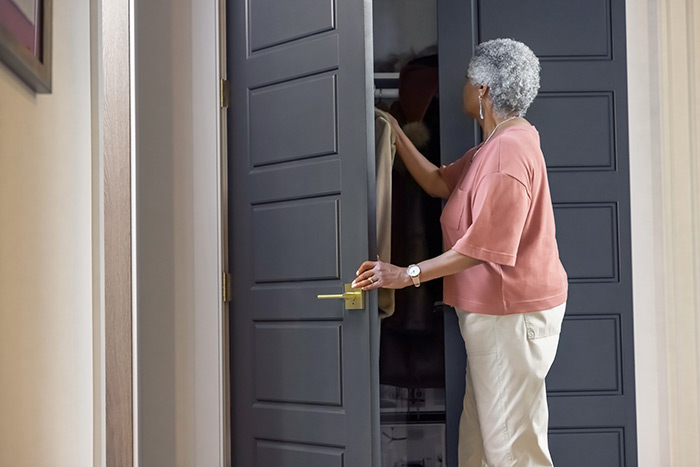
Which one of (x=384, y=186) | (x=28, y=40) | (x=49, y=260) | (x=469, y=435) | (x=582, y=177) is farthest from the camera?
(x=582, y=177)

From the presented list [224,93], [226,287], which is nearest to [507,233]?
[226,287]

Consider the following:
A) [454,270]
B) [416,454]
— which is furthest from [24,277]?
[416,454]

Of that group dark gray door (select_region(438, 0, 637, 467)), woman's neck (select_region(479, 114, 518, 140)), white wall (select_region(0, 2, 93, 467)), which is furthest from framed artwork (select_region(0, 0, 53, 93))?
dark gray door (select_region(438, 0, 637, 467))

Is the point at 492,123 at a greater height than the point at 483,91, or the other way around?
the point at 483,91

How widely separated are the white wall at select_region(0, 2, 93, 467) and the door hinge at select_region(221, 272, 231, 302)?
4.48 ft

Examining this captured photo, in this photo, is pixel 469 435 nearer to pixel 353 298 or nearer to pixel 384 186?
pixel 353 298

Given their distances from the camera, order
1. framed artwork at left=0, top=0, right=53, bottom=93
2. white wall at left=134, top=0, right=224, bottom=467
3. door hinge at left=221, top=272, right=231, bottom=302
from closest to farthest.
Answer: framed artwork at left=0, top=0, right=53, bottom=93, white wall at left=134, top=0, right=224, bottom=467, door hinge at left=221, top=272, right=231, bottom=302

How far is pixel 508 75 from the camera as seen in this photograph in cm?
298

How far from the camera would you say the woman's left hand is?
2.64 m

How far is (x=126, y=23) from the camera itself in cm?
277

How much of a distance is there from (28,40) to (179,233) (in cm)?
176

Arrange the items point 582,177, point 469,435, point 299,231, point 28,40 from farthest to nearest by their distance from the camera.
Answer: point 582,177 < point 469,435 < point 299,231 < point 28,40

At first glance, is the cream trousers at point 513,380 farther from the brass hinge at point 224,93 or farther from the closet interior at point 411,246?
the brass hinge at point 224,93

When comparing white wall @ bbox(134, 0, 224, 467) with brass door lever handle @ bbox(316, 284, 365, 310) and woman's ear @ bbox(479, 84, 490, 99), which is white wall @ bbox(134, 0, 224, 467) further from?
woman's ear @ bbox(479, 84, 490, 99)
